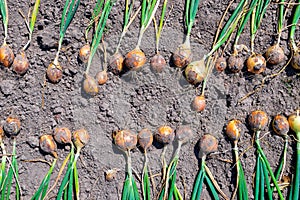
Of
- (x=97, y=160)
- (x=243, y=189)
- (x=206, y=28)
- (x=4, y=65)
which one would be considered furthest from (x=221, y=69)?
(x=4, y=65)

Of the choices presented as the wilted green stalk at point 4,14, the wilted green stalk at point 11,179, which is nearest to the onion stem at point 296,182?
the wilted green stalk at point 11,179

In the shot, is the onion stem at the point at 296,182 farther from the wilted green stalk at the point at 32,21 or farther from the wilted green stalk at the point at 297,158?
the wilted green stalk at the point at 32,21

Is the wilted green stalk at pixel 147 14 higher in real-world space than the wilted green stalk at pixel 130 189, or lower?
higher

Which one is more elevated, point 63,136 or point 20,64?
point 20,64

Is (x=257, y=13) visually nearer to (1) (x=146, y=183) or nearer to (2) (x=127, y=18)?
(2) (x=127, y=18)

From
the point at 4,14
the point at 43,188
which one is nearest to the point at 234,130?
the point at 43,188

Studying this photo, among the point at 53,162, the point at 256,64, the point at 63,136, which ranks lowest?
the point at 53,162
